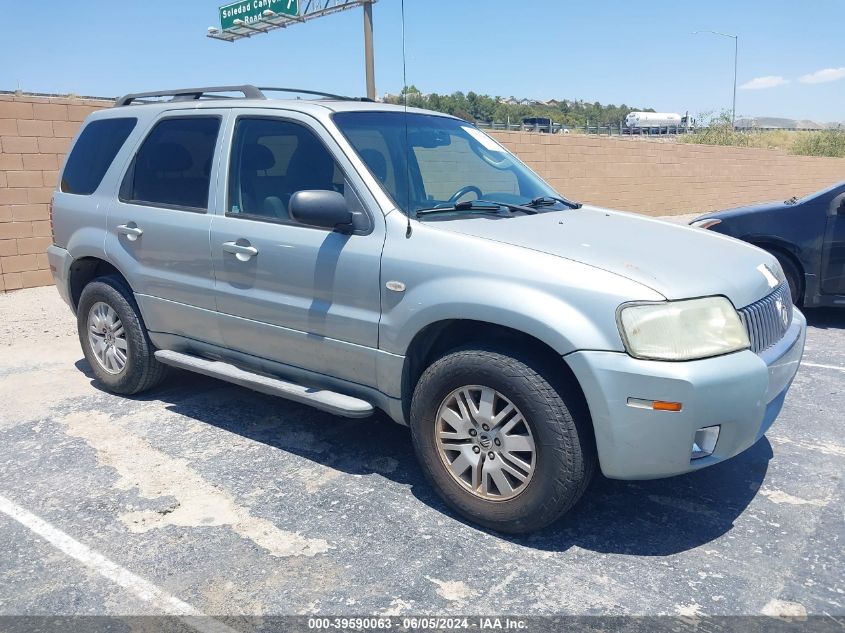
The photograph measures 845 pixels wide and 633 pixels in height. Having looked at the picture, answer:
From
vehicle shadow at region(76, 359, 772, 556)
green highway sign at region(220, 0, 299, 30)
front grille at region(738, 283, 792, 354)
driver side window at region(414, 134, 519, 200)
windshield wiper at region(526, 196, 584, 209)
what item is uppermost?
green highway sign at region(220, 0, 299, 30)

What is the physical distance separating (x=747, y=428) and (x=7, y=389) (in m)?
5.11

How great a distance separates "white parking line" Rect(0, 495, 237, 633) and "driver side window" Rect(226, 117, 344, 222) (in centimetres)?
189

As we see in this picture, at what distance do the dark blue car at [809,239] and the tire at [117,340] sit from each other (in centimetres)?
579

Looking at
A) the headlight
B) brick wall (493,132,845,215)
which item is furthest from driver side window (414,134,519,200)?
brick wall (493,132,845,215)

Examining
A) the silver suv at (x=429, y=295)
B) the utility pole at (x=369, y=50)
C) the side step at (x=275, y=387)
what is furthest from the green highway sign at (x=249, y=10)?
the side step at (x=275, y=387)

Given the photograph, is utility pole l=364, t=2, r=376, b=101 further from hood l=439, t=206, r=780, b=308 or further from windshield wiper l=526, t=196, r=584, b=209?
hood l=439, t=206, r=780, b=308

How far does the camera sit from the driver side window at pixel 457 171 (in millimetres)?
4285

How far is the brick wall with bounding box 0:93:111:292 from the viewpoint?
8805 mm

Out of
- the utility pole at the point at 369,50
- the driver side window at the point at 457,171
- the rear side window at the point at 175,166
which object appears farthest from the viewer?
the utility pole at the point at 369,50

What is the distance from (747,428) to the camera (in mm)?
3096

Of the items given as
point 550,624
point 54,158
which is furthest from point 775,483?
point 54,158

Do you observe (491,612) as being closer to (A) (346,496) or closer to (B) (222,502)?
(A) (346,496)

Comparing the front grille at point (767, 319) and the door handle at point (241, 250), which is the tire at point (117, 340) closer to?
the door handle at point (241, 250)

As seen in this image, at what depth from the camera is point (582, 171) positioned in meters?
17.2
